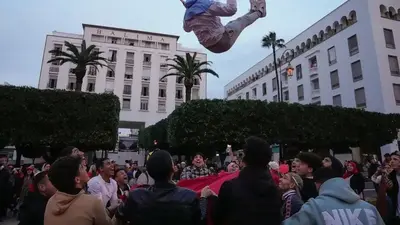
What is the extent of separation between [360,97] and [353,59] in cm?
472

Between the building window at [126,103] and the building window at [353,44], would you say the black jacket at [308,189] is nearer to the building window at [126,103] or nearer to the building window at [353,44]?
the building window at [353,44]

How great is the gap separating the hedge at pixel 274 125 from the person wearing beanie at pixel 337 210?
62.1 ft

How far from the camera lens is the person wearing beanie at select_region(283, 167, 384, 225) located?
7.13 feet

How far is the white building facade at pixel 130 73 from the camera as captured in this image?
46.4 meters

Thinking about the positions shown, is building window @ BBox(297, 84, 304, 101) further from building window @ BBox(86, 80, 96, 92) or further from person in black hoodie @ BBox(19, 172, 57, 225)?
person in black hoodie @ BBox(19, 172, 57, 225)

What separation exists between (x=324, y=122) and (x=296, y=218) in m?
24.9

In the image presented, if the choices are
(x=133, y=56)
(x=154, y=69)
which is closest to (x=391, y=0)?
(x=154, y=69)

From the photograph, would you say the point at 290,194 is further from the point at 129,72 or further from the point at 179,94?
the point at 129,72

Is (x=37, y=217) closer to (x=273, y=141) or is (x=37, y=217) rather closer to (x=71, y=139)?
(x=71, y=139)

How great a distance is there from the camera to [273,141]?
2325 cm

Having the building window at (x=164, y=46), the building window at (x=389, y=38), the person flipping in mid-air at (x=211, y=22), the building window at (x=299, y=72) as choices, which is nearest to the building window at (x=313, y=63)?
the building window at (x=299, y=72)

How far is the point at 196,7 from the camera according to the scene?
4.70 metres

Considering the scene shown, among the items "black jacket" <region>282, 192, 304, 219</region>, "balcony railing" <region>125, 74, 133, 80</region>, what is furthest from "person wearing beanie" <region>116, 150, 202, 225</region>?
"balcony railing" <region>125, 74, 133, 80</region>

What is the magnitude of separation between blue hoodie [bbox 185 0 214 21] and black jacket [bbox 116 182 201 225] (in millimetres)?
3161
